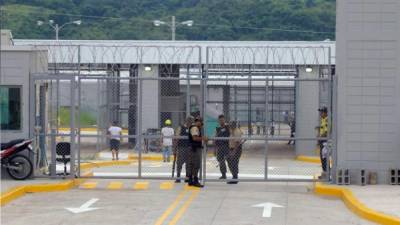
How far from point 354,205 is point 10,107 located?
9091 mm

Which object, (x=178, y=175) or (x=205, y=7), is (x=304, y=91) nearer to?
(x=178, y=175)

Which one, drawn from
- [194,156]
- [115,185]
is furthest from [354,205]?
[115,185]

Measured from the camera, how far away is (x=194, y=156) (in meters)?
22.4

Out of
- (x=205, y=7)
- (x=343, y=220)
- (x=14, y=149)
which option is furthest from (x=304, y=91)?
(x=205, y=7)

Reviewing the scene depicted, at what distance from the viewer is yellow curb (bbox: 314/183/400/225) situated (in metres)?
16.1

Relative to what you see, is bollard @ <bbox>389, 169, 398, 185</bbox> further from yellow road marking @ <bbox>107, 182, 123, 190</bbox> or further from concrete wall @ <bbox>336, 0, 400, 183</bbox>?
yellow road marking @ <bbox>107, 182, 123, 190</bbox>

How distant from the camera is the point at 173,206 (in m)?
18.7

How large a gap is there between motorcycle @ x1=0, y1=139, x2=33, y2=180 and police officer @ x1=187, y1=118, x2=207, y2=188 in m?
3.68

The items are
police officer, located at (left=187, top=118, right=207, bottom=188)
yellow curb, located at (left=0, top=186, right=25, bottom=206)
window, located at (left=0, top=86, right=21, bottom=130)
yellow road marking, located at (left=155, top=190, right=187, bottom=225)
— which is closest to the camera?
yellow road marking, located at (left=155, top=190, right=187, bottom=225)

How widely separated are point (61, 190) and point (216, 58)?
18.6 metres

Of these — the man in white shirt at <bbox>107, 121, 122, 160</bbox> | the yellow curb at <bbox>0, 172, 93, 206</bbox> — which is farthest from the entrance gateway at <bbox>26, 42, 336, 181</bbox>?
the yellow curb at <bbox>0, 172, 93, 206</bbox>

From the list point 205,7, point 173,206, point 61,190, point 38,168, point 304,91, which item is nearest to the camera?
point 173,206

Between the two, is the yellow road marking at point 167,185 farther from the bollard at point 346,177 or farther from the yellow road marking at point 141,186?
the bollard at point 346,177

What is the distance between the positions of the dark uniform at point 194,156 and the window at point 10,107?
4163 mm
